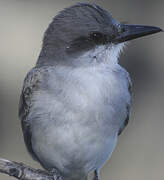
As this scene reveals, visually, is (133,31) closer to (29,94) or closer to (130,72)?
(29,94)

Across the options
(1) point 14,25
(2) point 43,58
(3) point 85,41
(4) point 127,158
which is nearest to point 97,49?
(3) point 85,41

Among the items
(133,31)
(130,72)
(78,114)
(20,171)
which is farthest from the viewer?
(130,72)

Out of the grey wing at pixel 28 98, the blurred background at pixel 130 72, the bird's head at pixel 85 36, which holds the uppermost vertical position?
the bird's head at pixel 85 36

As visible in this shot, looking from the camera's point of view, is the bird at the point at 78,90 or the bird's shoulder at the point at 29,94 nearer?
the bird at the point at 78,90

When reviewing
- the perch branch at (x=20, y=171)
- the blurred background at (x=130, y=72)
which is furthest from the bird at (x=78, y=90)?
the blurred background at (x=130, y=72)

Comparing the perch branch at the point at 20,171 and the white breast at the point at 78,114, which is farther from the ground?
the white breast at the point at 78,114

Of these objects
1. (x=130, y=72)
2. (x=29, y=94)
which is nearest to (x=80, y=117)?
(x=29, y=94)

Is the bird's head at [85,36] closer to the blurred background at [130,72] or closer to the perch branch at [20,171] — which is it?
the perch branch at [20,171]

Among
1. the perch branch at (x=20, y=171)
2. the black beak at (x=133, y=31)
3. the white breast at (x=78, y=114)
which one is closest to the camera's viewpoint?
the perch branch at (x=20, y=171)
